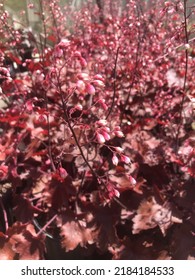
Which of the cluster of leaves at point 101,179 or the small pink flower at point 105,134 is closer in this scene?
the small pink flower at point 105,134

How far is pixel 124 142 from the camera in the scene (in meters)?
2.41

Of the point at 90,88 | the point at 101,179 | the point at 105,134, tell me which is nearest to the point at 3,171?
the point at 101,179

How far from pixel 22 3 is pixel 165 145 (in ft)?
6.97

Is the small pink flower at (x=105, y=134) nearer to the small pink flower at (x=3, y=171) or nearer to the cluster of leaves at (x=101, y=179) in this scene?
the cluster of leaves at (x=101, y=179)

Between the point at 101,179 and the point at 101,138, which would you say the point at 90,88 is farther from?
the point at 101,179

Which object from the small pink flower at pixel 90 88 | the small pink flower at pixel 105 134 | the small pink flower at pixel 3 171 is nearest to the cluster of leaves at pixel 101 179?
the small pink flower at pixel 3 171

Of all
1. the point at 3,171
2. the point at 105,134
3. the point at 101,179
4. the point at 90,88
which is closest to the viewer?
the point at 90,88

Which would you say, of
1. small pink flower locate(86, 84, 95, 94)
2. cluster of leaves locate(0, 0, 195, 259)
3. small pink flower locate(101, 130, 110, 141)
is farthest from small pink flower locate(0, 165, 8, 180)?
small pink flower locate(86, 84, 95, 94)

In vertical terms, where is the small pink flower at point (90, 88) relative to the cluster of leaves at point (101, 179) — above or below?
above

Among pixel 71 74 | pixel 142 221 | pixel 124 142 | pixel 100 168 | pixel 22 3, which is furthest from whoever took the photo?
pixel 22 3

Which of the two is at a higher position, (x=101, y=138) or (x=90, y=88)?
(x=90, y=88)

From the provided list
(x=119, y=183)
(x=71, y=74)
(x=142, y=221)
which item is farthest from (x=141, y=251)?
(x=71, y=74)
